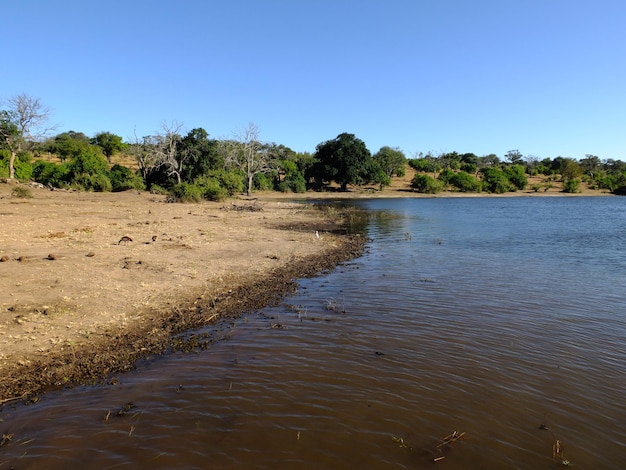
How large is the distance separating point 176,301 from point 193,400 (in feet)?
13.9

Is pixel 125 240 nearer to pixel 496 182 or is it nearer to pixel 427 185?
pixel 427 185

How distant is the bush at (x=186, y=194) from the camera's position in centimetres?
3975

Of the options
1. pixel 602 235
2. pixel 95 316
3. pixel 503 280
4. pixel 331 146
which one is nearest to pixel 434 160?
pixel 331 146

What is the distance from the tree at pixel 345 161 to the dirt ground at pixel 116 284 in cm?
5854

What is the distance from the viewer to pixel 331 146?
80500 millimetres

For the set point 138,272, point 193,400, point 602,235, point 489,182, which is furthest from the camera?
point 489,182

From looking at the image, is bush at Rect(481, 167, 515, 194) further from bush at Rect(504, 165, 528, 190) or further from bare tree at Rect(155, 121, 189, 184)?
bare tree at Rect(155, 121, 189, 184)

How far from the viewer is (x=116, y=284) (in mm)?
10086

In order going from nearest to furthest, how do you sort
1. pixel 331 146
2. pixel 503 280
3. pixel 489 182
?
pixel 503 280, pixel 331 146, pixel 489 182

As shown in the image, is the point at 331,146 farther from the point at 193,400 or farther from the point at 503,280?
the point at 193,400

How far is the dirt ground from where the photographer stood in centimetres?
655

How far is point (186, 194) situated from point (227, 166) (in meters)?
23.9

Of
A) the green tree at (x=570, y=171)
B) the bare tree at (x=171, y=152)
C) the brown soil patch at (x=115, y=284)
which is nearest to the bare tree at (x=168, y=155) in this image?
the bare tree at (x=171, y=152)

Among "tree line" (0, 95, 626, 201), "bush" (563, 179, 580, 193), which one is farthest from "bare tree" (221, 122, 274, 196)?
"bush" (563, 179, 580, 193)
